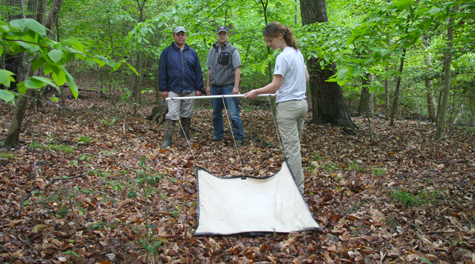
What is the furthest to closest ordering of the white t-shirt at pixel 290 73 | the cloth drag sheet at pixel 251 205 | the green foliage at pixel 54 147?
the green foliage at pixel 54 147, the white t-shirt at pixel 290 73, the cloth drag sheet at pixel 251 205

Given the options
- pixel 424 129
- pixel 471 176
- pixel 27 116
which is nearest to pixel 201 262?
pixel 471 176

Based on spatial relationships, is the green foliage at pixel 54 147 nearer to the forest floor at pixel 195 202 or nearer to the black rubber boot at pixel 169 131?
the forest floor at pixel 195 202

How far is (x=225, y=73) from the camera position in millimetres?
5078

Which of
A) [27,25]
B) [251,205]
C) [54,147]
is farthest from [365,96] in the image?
[27,25]

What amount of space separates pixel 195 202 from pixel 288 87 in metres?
1.63

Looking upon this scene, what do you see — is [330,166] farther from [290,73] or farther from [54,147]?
[54,147]

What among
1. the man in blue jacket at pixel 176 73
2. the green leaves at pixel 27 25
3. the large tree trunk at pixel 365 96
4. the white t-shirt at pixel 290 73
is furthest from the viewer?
the large tree trunk at pixel 365 96

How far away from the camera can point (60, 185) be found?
316 cm

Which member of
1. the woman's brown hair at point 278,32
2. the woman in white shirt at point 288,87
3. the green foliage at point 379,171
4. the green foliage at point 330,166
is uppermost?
the woman's brown hair at point 278,32

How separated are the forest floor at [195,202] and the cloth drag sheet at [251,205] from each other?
0.29ft

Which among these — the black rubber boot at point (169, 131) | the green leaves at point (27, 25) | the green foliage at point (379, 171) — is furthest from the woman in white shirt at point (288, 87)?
the black rubber boot at point (169, 131)

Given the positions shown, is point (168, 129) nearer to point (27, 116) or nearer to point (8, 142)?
point (8, 142)

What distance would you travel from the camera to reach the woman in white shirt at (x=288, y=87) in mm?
3006

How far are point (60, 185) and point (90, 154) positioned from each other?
3.63 feet
